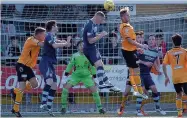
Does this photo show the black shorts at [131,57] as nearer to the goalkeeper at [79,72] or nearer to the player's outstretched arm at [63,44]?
the player's outstretched arm at [63,44]

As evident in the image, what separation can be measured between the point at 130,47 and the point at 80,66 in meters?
1.99

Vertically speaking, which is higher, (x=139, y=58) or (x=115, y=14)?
(x=115, y=14)

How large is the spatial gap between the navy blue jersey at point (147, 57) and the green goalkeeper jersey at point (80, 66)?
1.27 m

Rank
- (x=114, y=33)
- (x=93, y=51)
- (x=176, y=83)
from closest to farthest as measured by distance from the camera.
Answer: (x=93, y=51) → (x=176, y=83) → (x=114, y=33)

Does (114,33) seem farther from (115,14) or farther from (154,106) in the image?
(154,106)

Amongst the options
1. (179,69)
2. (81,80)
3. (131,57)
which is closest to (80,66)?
(81,80)

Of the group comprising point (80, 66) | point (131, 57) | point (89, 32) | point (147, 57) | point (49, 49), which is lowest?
point (80, 66)

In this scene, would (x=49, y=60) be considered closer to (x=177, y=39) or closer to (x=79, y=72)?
(x=79, y=72)

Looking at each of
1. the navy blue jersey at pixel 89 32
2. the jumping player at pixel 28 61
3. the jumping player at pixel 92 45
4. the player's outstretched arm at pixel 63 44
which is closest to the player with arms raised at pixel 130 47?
the jumping player at pixel 92 45

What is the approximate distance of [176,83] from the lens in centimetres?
1339

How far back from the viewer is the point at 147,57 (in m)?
15.0

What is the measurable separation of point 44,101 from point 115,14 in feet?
11.1

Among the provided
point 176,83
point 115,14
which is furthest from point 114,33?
point 176,83

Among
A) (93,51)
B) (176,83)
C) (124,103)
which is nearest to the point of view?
(93,51)
